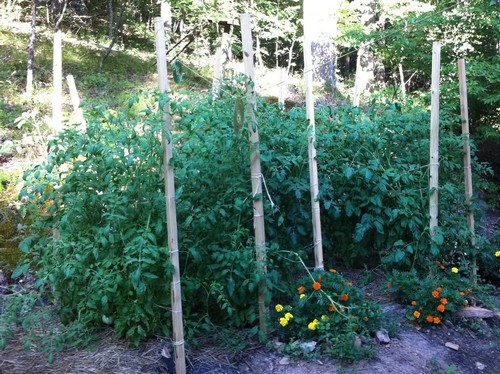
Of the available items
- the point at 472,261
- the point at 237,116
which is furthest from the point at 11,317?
the point at 472,261

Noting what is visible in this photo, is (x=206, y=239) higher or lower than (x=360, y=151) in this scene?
lower

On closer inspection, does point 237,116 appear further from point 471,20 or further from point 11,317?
point 471,20

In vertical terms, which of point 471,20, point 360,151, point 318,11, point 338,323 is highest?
point 318,11

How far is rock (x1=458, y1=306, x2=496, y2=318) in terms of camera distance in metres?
4.00

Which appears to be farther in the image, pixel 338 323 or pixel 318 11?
pixel 318 11

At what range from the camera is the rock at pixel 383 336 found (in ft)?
11.6

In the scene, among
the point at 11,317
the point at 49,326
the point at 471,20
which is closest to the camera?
the point at 11,317

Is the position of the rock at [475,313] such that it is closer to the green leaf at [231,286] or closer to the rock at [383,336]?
the rock at [383,336]

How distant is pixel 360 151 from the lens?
4246 millimetres

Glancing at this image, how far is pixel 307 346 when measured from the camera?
3.35 m

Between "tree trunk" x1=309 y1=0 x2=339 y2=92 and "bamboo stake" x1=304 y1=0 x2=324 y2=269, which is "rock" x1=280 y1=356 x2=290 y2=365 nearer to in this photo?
"bamboo stake" x1=304 y1=0 x2=324 y2=269

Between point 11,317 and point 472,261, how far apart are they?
12.1ft

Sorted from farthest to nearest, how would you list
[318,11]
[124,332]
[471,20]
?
[318,11], [471,20], [124,332]

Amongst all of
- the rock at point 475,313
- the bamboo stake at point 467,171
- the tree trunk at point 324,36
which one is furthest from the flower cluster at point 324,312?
the tree trunk at point 324,36
